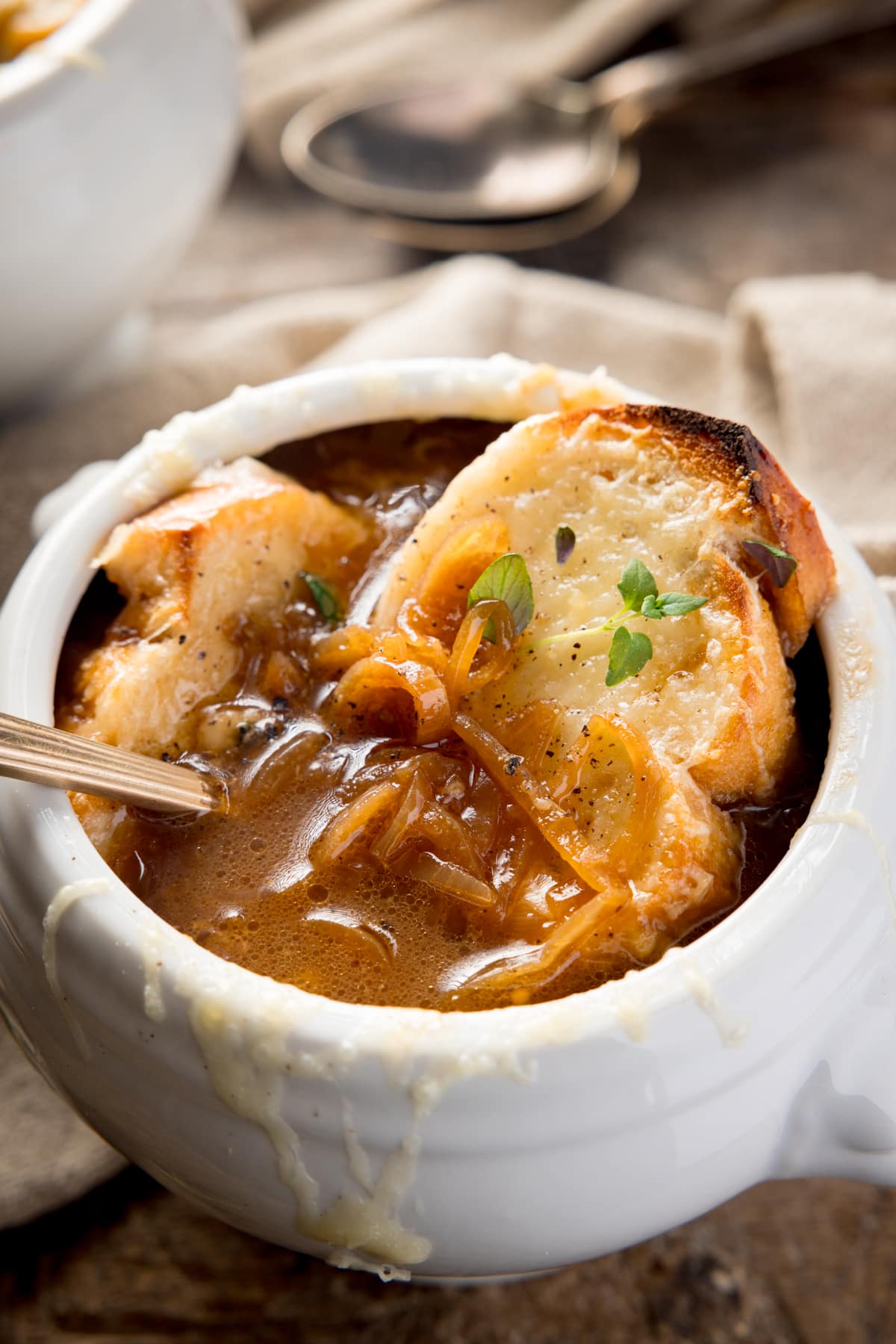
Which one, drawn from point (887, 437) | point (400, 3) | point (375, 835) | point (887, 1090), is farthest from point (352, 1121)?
point (400, 3)

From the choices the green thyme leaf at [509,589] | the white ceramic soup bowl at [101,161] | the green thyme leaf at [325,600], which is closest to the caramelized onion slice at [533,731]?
the green thyme leaf at [509,589]

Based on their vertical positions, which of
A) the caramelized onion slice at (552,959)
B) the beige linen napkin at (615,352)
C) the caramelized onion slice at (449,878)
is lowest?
the beige linen napkin at (615,352)

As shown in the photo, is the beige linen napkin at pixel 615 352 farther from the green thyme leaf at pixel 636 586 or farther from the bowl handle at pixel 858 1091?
the bowl handle at pixel 858 1091

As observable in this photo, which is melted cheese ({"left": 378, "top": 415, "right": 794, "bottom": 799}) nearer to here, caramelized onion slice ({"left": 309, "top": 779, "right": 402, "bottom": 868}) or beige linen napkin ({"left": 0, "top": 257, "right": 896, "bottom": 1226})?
caramelized onion slice ({"left": 309, "top": 779, "right": 402, "bottom": 868})

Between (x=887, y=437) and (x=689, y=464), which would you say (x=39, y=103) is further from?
(x=887, y=437)

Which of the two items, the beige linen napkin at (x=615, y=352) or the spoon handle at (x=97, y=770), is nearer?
the spoon handle at (x=97, y=770)

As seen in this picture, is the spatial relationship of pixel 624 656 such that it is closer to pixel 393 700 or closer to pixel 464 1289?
pixel 393 700

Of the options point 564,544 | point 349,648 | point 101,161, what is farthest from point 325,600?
point 101,161
